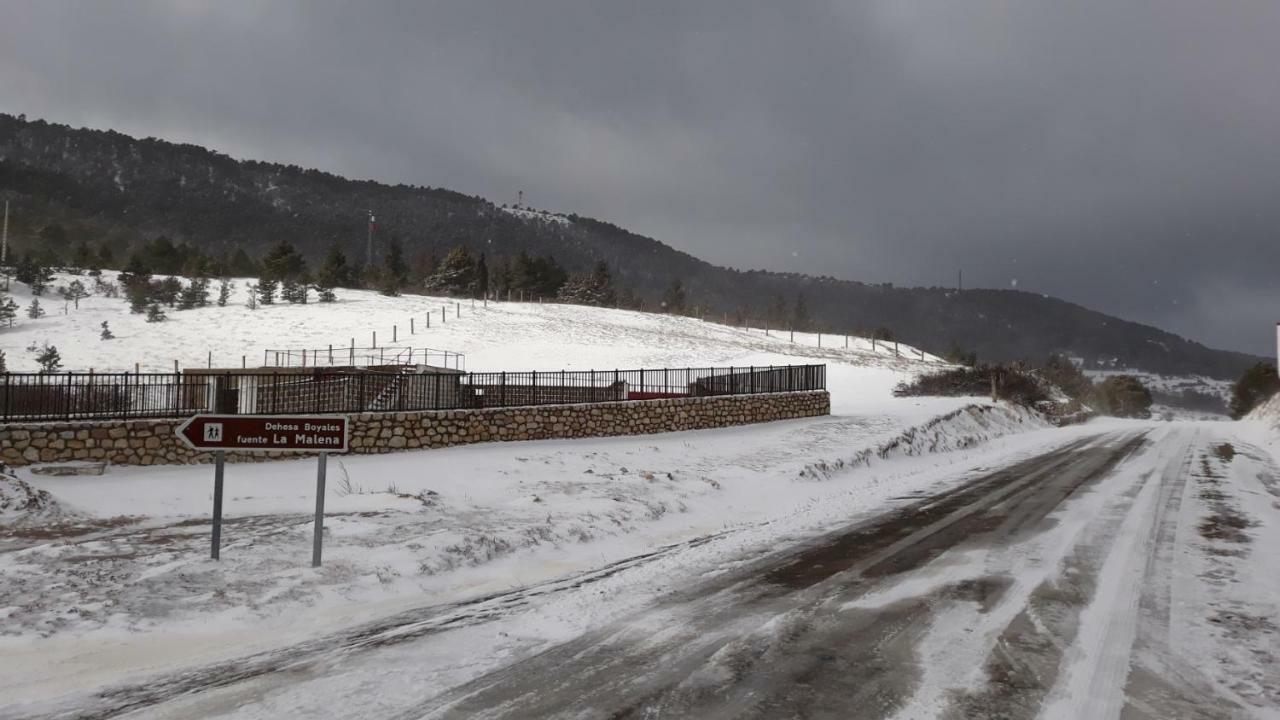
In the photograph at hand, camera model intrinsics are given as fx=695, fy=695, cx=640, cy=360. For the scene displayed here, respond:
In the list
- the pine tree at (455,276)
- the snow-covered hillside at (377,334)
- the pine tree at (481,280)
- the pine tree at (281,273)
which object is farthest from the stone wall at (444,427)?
the pine tree at (481,280)

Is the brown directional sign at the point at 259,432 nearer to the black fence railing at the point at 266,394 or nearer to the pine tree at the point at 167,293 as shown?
the black fence railing at the point at 266,394

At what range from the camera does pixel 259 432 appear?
26.5ft

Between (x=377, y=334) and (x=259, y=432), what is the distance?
175ft

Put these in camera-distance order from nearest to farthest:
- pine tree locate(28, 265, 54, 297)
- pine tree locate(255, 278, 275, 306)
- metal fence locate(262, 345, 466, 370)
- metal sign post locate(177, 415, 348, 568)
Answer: metal sign post locate(177, 415, 348, 568), metal fence locate(262, 345, 466, 370), pine tree locate(28, 265, 54, 297), pine tree locate(255, 278, 275, 306)

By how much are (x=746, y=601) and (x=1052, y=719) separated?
301 centimetres

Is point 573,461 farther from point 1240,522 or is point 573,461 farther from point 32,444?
point 1240,522

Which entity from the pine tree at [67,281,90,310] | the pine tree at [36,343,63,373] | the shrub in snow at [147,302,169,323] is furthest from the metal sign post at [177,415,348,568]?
the pine tree at [67,281,90,310]

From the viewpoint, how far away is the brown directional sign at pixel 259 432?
8023 mm

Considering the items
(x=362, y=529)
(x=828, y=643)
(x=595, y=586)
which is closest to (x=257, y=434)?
(x=362, y=529)

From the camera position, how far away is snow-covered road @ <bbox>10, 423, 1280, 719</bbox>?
460 cm

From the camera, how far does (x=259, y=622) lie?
6.76 meters

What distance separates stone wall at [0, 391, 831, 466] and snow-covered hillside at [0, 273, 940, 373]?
24218mm

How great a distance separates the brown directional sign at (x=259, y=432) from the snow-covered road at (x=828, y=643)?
2.48 meters

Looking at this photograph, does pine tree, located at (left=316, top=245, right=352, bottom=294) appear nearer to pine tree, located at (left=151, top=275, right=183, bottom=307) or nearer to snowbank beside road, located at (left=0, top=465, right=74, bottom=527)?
pine tree, located at (left=151, top=275, right=183, bottom=307)
